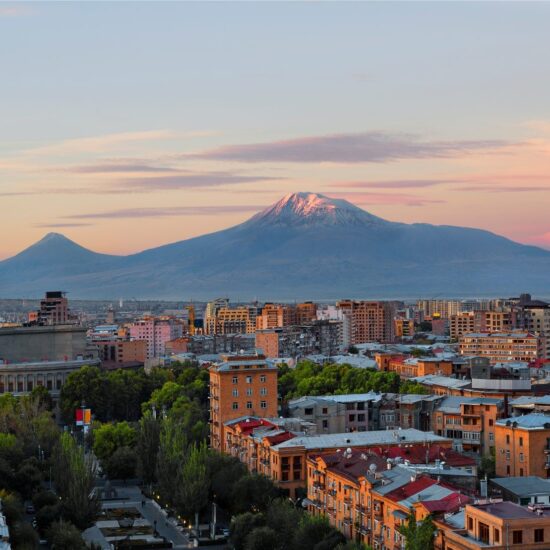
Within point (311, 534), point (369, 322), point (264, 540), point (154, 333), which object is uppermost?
point (369, 322)

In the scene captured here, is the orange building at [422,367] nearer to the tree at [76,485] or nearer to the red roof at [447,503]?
the tree at [76,485]

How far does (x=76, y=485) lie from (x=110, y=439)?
655 inches

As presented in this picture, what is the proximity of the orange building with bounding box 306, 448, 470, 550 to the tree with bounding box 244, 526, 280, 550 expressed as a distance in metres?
2.58

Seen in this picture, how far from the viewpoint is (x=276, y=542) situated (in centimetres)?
3594

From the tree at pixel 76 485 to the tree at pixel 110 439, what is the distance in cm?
1188

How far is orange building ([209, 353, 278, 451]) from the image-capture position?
56469 mm

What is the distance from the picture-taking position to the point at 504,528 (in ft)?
89.8

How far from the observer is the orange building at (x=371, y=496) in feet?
107

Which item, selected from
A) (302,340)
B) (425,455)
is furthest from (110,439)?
(302,340)

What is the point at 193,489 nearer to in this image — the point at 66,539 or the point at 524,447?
the point at 66,539

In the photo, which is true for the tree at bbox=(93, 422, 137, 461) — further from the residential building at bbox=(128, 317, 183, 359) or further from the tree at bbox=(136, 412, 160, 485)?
the residential building at bbox=(128, 317, 183, 359)

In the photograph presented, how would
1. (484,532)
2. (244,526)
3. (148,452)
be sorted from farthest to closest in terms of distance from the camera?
(148,452), (244,526), (484,532)

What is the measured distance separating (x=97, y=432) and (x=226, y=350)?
69.6 m

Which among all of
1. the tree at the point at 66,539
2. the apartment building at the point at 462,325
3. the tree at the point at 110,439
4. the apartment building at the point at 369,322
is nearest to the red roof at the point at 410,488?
the tree at the point at 66,539
